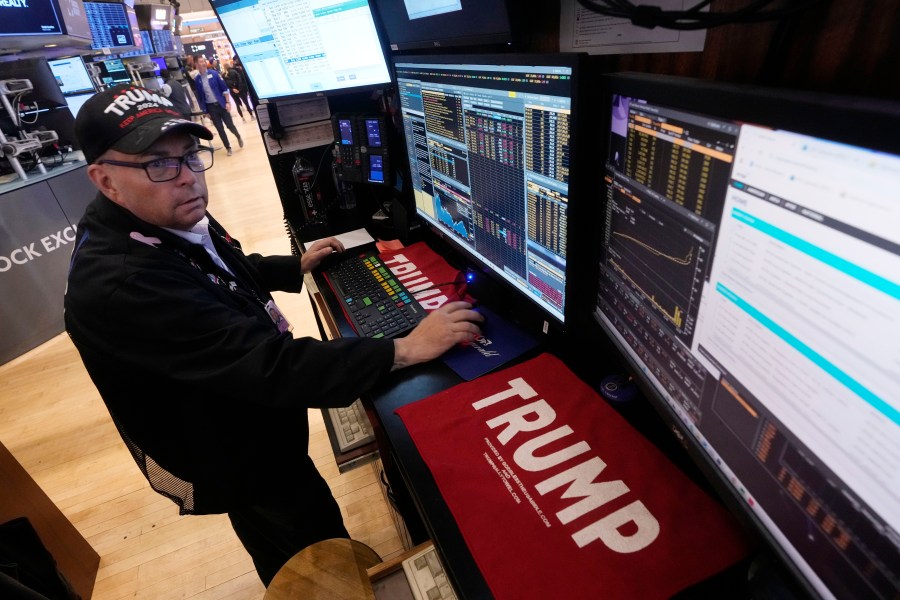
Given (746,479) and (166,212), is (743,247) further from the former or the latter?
(166,212)

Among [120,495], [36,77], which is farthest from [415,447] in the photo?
[36,77]

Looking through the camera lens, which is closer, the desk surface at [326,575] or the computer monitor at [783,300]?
the computer monitor at [783,300]

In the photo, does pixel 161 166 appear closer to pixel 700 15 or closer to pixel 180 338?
pixel 180 338

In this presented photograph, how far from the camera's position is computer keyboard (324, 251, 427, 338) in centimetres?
116

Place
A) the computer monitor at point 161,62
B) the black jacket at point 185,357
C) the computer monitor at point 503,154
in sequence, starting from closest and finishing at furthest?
the computer monitor at point 503,154
the black jacket at point 185,357
the computer monitor at point 161,62

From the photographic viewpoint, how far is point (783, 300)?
428 mm

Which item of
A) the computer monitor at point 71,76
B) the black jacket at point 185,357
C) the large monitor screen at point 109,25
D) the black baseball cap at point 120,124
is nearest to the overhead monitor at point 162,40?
the large monitor screen at point 109,25

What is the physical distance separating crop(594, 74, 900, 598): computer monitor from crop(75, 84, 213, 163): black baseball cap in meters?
0.90

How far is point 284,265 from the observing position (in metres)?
1.59

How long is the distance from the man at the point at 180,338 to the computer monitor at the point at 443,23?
631 millimetres

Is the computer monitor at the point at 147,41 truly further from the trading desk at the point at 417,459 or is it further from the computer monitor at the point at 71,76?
the trading desk at the point at 417,459

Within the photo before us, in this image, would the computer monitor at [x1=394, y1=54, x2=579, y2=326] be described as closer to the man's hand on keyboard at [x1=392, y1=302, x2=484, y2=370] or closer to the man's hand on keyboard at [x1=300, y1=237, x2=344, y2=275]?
the man's hand on keyboard at [x1=392, y1=302, x2=484, y2=370]

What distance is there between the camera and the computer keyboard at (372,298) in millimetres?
1156

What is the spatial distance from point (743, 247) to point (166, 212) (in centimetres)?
111
